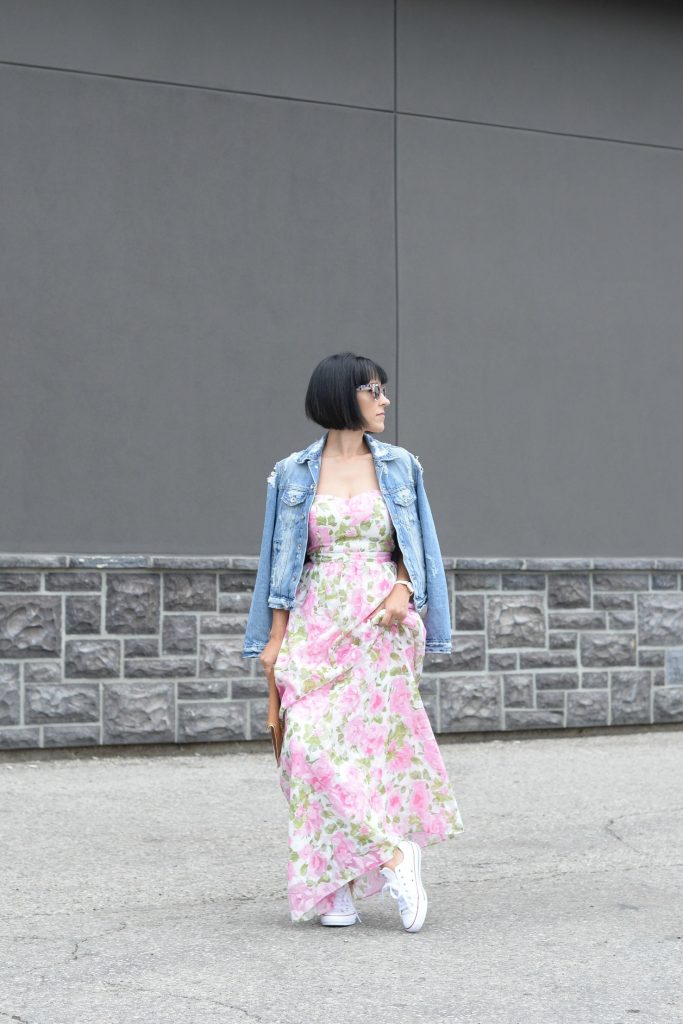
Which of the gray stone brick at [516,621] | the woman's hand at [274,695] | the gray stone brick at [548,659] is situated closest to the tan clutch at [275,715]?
the woman's hand at [274,695]

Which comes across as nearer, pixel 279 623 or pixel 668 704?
pixel 279 623

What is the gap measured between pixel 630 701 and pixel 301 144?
4227 mm

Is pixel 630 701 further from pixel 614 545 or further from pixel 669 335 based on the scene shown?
pixel 669 335

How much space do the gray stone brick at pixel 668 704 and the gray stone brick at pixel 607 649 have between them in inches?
12.4

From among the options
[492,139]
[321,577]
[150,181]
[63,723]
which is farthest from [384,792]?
[492,139]

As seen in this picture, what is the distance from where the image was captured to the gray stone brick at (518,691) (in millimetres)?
9164

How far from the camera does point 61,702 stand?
26.7 ft

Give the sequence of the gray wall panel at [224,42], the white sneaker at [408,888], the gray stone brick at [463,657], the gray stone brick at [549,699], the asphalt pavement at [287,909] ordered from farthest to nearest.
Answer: the gray stone brick at [549,699] < the gray stone brick at [463,657] < the gray wall panel at [224,42] < the white sneaker at [408,888] < the asphalt pavement at [287,909]

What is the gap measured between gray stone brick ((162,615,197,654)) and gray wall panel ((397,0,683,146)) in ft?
11.8

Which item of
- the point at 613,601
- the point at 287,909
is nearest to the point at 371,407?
the point at 287,909

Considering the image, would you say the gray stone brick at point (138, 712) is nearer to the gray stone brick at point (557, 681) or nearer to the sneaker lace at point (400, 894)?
the gray stone brick at point (557, 681)

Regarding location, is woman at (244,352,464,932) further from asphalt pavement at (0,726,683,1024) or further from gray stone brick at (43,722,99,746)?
gray stone brick at (43,722,99,746)

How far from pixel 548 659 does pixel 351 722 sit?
15.0 ft

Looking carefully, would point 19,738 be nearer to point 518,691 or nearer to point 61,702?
point 61,702
